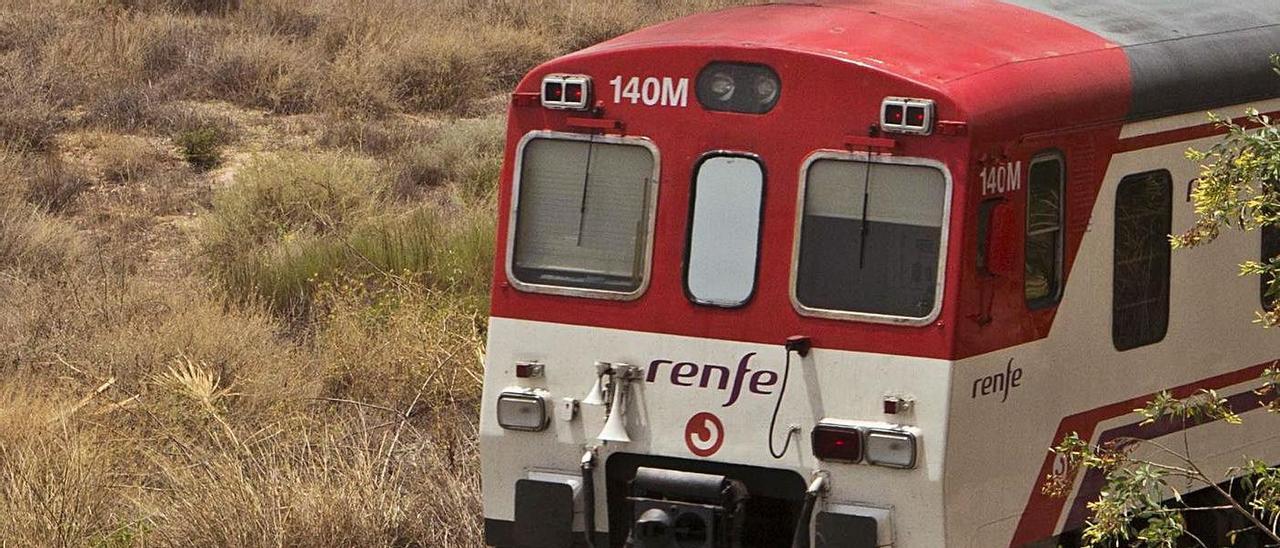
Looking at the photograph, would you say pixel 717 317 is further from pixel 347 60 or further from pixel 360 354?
pixel 347 60

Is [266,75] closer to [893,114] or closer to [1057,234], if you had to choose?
[1057,234]

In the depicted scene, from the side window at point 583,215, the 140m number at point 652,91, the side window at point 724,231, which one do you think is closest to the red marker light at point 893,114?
the side window at point 724,231

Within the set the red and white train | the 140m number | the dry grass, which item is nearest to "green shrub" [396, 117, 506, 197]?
the dry grass

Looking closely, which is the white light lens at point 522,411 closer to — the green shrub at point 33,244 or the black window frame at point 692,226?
the black window frame at point 692,226

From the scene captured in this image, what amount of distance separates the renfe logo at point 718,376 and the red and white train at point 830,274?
1cm

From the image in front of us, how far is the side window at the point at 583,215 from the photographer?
23.7 feet

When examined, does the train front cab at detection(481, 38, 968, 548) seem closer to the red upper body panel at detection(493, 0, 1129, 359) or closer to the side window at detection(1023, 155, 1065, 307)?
the red upper body panel at detection(493, 0, 1129, 359)

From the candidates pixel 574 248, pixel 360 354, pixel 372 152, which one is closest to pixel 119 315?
pixel 360 354

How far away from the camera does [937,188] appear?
22.0 ft

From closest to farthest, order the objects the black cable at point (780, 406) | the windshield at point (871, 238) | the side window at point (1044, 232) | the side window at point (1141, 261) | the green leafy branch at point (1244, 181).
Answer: the green leafy branch at point (1244, 181), the windshield at point (871, 238), the black cable at point (780, 406), the side window at point (1044, 232), the side window at point (1141, 261)

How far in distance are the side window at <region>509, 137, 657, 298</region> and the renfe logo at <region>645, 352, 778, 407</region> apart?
32 centimetres

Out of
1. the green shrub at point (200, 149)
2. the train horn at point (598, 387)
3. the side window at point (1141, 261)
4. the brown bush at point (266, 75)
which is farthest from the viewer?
the brown bush at point (266, 75)

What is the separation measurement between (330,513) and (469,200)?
898cm

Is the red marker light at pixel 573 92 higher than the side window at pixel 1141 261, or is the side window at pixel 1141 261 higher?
the red marker light at pixel 573 92
